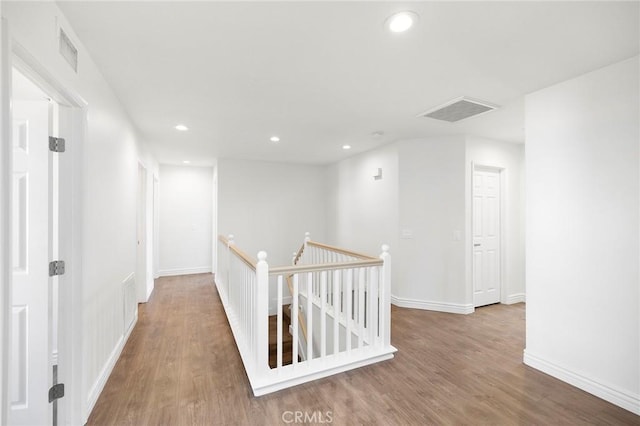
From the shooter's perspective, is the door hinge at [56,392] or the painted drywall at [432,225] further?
the painted drywall at [432,225]

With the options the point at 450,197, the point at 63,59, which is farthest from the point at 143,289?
the point at 450,197

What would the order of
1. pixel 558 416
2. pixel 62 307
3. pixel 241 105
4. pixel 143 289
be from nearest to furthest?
pixel 62 307, pixel 558 416, pixel 241 105, pixel 143 289

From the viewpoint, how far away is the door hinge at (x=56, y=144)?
5.31 ft

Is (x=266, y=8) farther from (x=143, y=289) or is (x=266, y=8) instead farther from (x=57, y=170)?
(x=143, y=289)

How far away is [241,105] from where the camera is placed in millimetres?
2805

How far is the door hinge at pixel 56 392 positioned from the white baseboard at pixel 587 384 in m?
3.50

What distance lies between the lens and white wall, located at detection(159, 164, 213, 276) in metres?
6.10

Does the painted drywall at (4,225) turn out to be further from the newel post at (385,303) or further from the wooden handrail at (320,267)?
the newel post at (385,303)

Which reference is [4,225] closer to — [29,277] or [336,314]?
[29,277]

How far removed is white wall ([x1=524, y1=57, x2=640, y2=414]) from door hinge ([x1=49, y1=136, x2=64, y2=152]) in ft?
11.4

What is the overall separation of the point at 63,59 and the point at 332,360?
9.04ft

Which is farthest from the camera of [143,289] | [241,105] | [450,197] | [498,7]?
[143,289]

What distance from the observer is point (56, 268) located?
1651 mm

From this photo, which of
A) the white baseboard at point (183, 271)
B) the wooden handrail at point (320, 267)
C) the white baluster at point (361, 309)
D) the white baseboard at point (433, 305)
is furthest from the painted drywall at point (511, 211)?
the white baseboard at point (183, 271)
